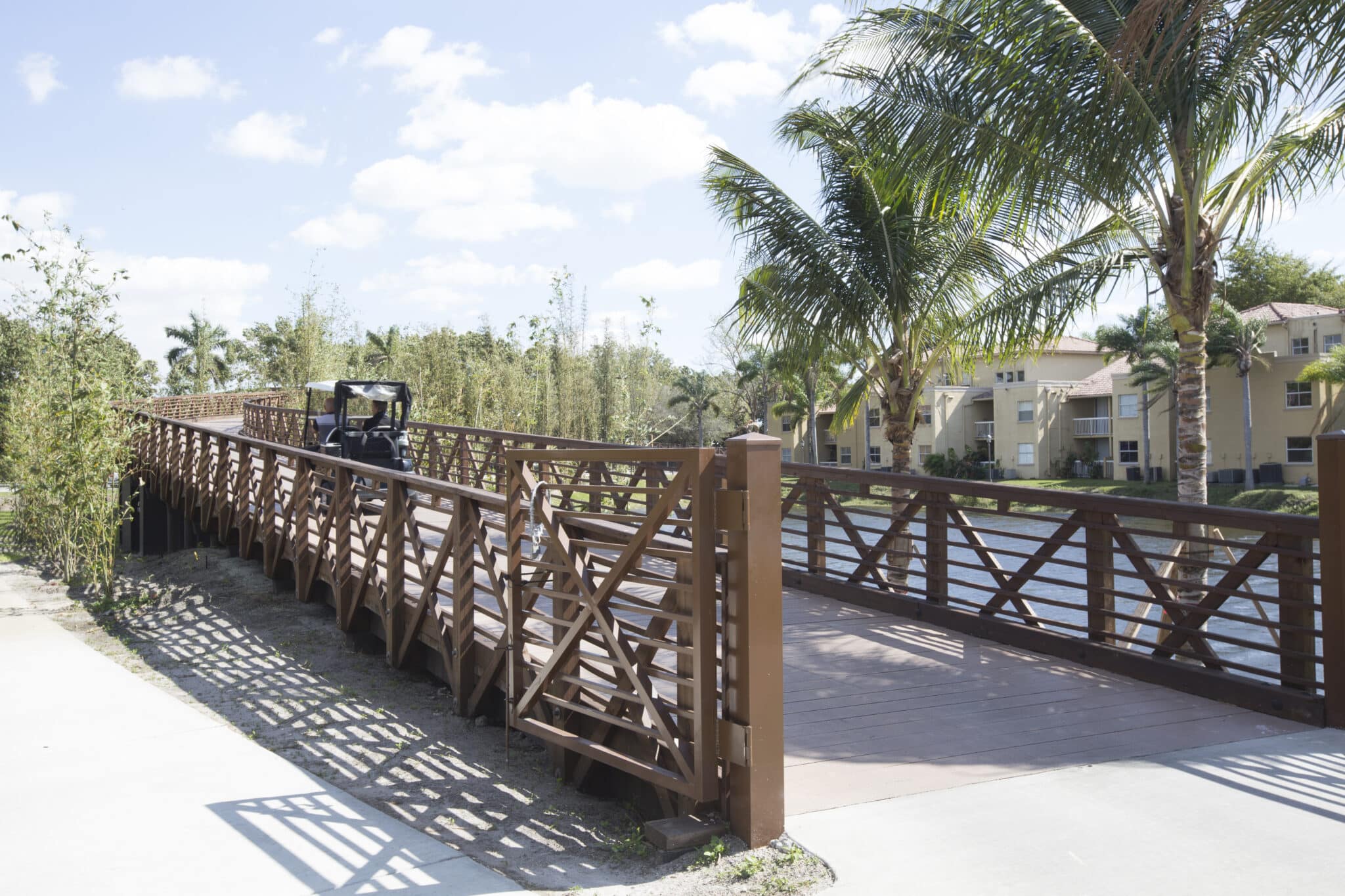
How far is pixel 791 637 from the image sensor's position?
720 cm

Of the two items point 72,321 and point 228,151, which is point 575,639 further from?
point 228,151

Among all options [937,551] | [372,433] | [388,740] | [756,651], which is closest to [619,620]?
[756,651]

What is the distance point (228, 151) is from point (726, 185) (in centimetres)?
961

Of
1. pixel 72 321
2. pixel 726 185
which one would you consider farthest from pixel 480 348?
pixel 726 185

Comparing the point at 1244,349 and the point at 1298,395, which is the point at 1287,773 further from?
the point at 1298,395

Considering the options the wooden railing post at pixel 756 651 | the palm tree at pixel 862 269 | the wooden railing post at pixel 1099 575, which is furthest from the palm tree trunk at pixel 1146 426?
the wooden railing post at pixel 756 651

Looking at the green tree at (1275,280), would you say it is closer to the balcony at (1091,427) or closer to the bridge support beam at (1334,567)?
the balcony at (1091,427)

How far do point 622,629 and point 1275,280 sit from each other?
53238 mm

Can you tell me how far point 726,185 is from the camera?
11477 millimetres

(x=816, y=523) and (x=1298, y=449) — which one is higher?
(x=1298, y=449)

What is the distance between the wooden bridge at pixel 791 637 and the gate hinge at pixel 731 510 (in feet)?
0.04

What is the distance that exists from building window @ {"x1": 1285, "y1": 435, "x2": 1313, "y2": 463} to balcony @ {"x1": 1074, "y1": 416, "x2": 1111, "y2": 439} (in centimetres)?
1025

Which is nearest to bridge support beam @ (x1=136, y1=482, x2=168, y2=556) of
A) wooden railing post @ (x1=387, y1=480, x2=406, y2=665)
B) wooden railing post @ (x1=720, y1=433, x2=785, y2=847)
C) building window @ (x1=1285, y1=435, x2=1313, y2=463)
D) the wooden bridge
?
the wooden bridge

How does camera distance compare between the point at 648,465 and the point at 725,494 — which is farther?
the point at 648,465
